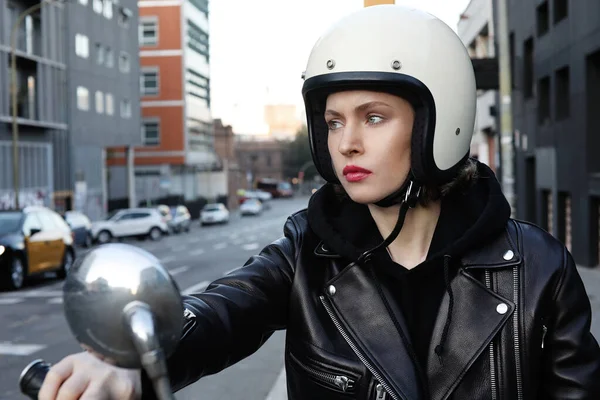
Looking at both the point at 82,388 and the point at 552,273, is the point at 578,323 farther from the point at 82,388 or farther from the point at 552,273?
the point at 82,388

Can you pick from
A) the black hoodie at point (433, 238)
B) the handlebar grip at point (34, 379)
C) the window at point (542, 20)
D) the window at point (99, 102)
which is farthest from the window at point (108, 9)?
the handlebar grip at point (34, 379)

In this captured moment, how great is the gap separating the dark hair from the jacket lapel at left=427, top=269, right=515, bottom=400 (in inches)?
10.0

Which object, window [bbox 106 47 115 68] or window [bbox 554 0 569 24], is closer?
window [bbox 554 0 569 24]

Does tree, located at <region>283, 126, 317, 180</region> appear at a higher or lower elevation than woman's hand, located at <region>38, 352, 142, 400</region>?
higher

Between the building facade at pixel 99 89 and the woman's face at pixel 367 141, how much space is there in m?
39.4

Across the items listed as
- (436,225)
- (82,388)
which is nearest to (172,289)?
(82,388)

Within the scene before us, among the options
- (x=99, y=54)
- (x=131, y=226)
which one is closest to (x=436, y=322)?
(x=131, y=226)

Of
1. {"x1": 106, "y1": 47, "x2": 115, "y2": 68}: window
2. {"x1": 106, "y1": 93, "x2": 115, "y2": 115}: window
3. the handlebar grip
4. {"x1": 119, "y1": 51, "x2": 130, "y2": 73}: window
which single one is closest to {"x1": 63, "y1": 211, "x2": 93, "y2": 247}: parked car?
{"x1": 106, "y1": 93, "x2": 115, "y2": 115}: window

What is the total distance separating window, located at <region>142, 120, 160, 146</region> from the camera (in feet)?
217

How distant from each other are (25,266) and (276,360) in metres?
8.93

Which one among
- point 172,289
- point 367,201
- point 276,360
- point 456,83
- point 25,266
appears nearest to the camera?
point 172,289

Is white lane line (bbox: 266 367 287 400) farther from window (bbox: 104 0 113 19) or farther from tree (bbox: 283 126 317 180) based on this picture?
tree (bbox: 283 126 317 180)

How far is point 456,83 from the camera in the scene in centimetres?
224

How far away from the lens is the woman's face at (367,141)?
198 centimetres
